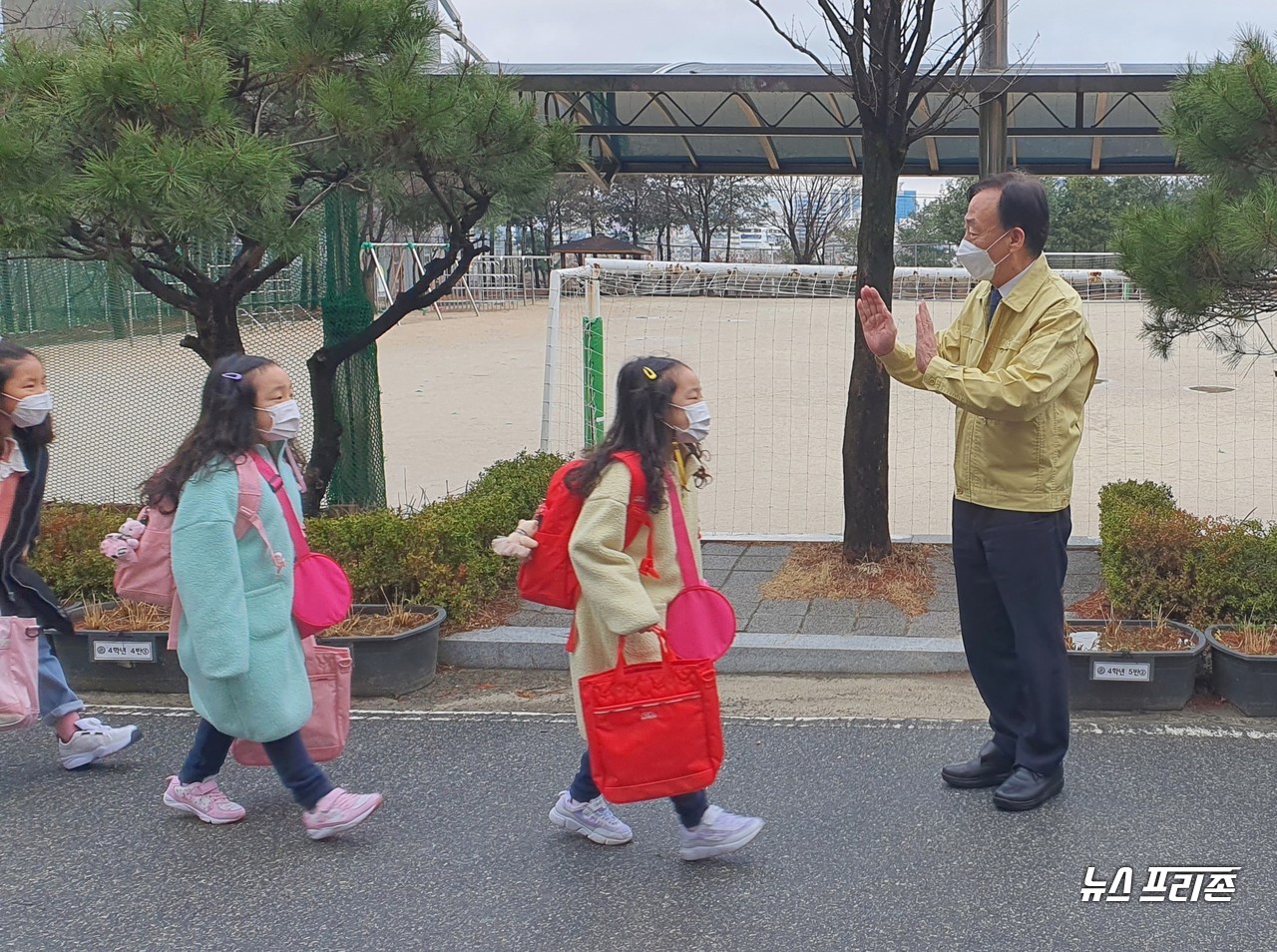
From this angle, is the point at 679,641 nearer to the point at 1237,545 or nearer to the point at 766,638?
the point at 766,638

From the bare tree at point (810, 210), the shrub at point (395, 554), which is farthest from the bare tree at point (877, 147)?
the bare tree at point (810, 210)

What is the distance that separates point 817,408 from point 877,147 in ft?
26.8

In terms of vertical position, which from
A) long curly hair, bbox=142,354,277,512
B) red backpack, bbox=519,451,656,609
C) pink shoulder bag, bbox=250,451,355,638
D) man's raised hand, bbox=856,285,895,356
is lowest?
pink shoulder bag, bbox=250,451,355,638

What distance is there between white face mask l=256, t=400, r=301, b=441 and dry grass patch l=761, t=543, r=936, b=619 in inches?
118

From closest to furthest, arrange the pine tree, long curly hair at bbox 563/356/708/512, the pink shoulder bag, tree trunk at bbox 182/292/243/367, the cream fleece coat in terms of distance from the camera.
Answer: the cream fleece coat, long curly hair at bbox 563/356/708/512, the pink shoulder bag, the pine tree, tree trunk at bbox 182/292/243/367

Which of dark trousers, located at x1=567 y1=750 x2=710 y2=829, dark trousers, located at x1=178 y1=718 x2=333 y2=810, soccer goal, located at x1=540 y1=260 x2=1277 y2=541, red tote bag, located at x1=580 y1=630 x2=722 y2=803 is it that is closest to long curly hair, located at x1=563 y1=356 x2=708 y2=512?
red tote bag, located at x1=580 y1=630 x2=722 y2=803

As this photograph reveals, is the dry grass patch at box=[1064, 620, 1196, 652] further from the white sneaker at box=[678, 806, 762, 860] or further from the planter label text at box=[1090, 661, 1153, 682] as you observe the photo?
the white sneaker at box=[678, 806, 762, 860]

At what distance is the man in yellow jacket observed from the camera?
360 centimetres

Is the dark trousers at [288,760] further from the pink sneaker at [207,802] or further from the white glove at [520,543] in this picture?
the white glove at [520,543]

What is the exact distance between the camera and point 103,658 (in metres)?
5.18

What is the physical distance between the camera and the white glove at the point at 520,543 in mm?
3248

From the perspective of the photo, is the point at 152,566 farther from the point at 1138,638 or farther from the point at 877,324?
the point at 1138,638

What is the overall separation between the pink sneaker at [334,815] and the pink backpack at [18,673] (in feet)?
3.21

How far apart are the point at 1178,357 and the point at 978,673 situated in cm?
1664
